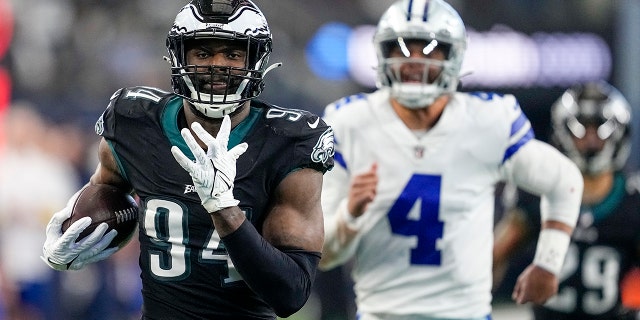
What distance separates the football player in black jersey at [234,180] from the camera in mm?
3654

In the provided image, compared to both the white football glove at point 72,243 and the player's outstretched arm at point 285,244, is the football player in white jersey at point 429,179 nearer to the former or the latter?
the player's outstretched arm at point 285,244

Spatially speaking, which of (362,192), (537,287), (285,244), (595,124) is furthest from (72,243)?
(595,124)

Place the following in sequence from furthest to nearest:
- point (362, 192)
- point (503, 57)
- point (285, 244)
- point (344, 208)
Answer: point (503, 57) → point (344, 208) → point (362, 192) → point (285, 244)

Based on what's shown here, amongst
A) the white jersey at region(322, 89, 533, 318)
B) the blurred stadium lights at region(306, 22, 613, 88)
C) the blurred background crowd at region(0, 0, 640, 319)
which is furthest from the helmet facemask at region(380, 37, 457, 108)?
the blurred stadium lights at region(306, 22, 613, 88)

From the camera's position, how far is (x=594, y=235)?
585 cm

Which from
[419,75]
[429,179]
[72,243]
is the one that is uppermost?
[419,75]

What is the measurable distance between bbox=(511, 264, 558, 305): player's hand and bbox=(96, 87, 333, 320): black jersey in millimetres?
1449

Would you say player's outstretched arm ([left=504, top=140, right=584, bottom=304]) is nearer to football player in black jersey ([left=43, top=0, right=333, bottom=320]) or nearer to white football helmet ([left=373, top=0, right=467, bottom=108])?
white football helmet ([left=373, top=0, right=467, bottom=108])

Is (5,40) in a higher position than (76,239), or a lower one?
lower

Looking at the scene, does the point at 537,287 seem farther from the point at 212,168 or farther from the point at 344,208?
the point at 212,168

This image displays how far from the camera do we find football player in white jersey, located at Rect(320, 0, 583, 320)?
477 cm

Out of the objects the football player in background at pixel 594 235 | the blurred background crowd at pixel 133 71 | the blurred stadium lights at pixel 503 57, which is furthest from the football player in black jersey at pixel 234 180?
the blurred stadium lights at pixel 503 57

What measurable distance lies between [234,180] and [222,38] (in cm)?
40

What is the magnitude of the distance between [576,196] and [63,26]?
6983mm
